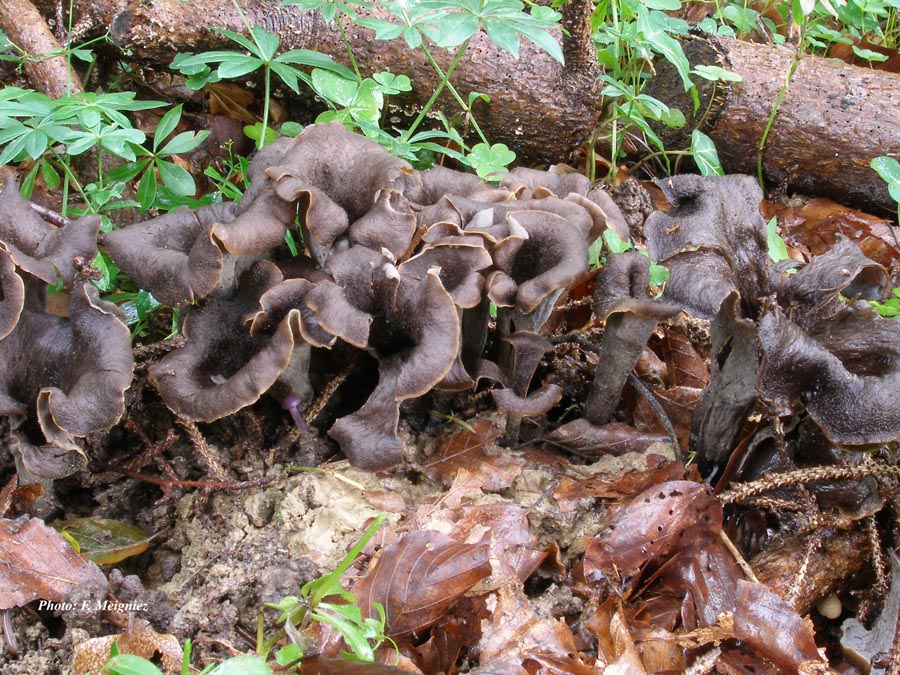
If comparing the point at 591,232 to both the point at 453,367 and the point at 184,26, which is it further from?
the point at 184,26

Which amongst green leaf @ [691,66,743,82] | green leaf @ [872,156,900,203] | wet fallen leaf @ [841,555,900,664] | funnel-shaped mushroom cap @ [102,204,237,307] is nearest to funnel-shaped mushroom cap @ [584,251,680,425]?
wet fallen leaf @ [841,555,900,664]

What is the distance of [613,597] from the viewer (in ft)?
8.43

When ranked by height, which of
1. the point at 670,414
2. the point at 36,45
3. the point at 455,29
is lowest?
the point at 670,414

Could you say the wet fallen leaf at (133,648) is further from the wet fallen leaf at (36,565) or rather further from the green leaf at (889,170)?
the green leaf at (889,170)

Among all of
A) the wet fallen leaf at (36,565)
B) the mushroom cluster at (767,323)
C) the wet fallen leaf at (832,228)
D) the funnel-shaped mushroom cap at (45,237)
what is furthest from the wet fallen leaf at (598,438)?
the wet fallen leaf at (832,228)

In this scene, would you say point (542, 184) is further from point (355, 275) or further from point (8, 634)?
point (8, 634)

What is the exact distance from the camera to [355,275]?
8.57 feet

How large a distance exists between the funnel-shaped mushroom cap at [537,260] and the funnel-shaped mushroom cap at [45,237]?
147 cm

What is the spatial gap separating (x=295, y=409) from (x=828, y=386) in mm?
1928

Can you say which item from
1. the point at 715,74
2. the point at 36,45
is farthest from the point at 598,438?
the point at 36,45

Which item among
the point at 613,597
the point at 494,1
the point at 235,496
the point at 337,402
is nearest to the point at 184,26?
the point at 494,1

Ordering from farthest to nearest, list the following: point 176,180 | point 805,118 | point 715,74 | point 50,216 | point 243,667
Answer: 1. point 805,118
2. point 715,74
3. point 176,180
4. point 50,216
5. point 243,667

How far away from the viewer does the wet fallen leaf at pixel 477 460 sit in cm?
303

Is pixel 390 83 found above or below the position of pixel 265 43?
below
